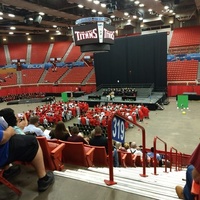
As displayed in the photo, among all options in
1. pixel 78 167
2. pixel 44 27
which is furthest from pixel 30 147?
pixel 44 27

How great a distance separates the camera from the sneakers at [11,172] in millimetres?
2887

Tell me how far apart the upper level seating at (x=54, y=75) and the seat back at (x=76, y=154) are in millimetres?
23664

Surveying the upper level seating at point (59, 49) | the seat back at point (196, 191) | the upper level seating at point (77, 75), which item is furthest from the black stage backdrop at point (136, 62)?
the seat back at point (196, 191)

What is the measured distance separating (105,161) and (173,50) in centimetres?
2268

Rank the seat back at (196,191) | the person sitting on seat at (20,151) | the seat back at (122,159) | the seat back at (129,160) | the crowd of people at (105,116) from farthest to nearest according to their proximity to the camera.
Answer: the crowd of people at (105,116) < the seat back at (129,160) < the seat back at (122,159) < the person sitting on seat at (20,151) < the seat back at (196,191)

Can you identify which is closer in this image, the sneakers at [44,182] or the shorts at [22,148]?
the shorts at [22,148]

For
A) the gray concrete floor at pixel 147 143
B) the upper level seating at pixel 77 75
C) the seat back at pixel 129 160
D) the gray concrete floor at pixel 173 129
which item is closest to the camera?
the gray concrete floor at pixel 147 143

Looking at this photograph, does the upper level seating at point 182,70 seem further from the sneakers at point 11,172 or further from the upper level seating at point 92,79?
the sneakers at point 11,172

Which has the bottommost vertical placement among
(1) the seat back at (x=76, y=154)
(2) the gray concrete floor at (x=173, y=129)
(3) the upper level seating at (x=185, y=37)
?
(2) the gray concrete floor at (x=173, y=129)

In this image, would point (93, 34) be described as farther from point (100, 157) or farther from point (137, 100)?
point (100, 157)

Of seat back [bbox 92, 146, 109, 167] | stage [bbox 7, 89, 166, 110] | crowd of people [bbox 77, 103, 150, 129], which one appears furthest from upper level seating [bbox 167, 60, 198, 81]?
seat back [bbox 92, 146, 109, 167]

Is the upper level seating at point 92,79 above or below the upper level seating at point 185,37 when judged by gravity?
below

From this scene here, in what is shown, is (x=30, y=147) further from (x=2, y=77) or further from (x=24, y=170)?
(x=2, y=77)

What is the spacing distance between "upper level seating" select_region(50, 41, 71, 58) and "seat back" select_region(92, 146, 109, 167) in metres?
27.6
